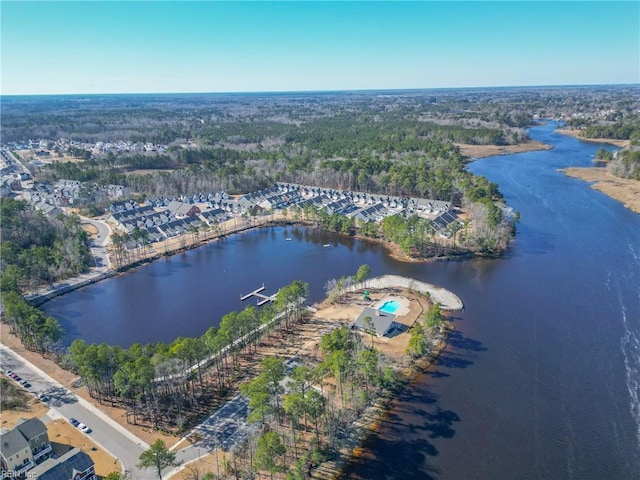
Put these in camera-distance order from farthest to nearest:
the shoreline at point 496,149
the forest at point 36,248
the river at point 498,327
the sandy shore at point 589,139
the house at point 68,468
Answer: the sandy shore at point 589,139 < the shoreline at point 496,149 < the forest at point 36,248 < the river at point 498,327 < the house at point 68,468

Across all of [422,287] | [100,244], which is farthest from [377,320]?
[100,244]

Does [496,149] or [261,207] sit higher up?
[496,149]

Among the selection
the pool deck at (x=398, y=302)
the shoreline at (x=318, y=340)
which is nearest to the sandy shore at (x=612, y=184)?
the shoreline at (x=318, y=340)

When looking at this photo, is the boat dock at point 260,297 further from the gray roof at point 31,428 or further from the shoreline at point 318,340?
the gray roof at point 31,428

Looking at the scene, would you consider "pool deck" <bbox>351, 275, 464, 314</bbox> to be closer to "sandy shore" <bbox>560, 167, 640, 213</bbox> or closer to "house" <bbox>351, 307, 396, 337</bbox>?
"house" <bbox>351, 307, 396, 337</bbox>

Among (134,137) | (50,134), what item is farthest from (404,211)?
(50,134)

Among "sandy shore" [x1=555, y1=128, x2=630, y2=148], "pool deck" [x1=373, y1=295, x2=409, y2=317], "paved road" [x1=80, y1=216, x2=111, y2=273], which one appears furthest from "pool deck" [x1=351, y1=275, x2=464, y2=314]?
"sandy shore" [x1=555, y1=128, x2=630, y2=148]

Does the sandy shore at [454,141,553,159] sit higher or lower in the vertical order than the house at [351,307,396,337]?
higher

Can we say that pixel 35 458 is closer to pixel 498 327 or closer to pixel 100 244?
pixel 498 327
